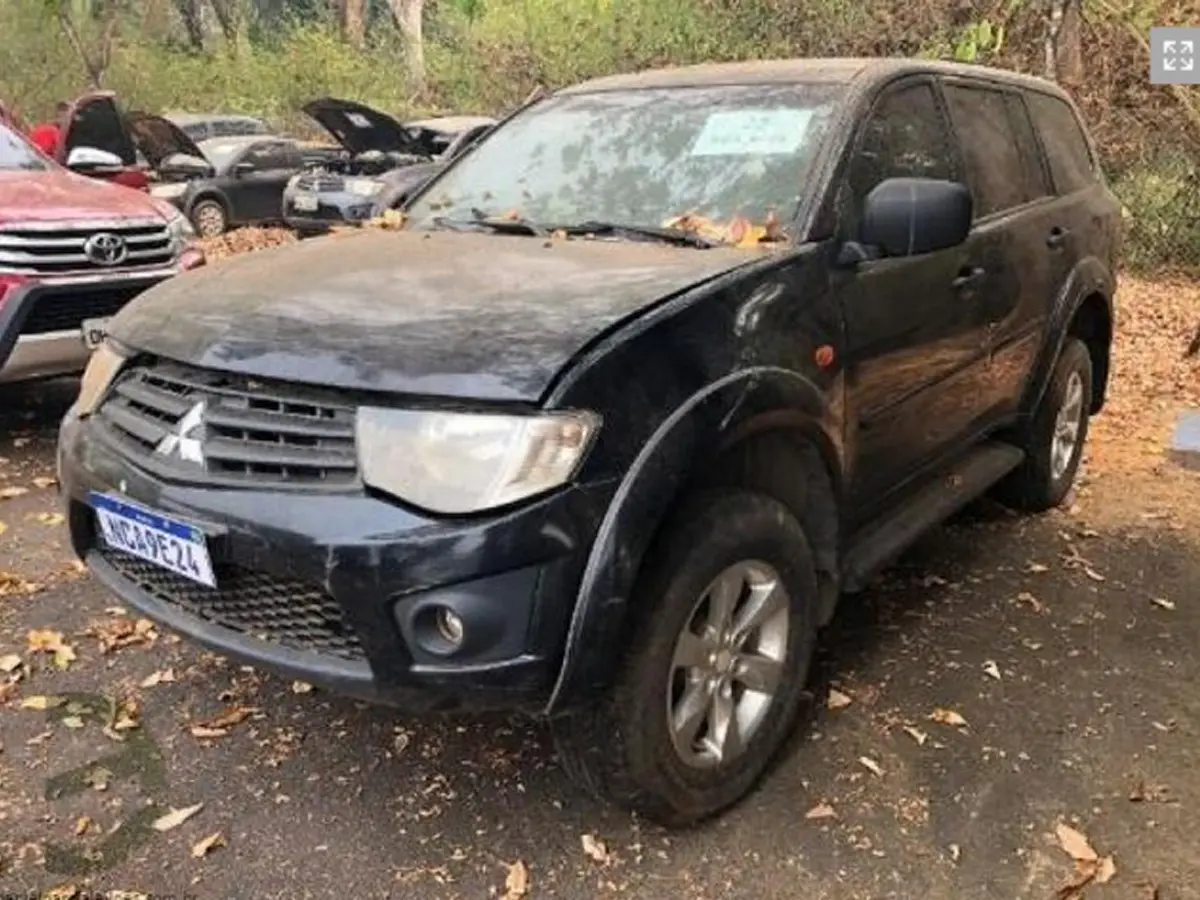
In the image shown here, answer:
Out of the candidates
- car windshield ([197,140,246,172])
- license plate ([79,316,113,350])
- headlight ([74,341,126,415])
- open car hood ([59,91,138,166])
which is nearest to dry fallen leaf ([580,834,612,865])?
headlight ([74,341,126,415])

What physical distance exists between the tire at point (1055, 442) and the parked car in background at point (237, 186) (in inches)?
407

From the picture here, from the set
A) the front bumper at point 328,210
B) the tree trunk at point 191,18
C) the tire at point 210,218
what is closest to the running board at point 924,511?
the front bumper at point 328,210

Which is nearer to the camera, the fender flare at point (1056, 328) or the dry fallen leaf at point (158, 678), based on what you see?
the dry fallen leaf at point (158, 678)

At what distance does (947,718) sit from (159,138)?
9990 millimetres

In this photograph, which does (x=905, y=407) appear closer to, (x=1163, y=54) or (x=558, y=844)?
(x=558, y=844)

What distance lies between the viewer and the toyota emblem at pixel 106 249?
17.9 ft

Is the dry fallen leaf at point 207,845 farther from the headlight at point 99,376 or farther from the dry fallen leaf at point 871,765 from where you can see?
the dry fallen leaf at point 871,765

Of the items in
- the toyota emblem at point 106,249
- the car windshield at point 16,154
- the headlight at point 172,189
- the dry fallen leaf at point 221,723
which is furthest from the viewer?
the headlight at point 172,189

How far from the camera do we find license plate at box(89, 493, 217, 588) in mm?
2496

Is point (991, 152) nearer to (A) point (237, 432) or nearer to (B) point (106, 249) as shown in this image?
(A) point (237, 432)

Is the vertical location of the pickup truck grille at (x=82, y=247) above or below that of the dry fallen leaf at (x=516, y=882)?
above

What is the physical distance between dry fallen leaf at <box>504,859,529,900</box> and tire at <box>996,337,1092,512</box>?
288cm

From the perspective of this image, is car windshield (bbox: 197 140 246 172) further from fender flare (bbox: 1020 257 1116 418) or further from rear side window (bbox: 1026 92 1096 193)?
fender flare (bbox: 1020 257 1116 418)

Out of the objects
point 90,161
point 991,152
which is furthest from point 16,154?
point 991,152
